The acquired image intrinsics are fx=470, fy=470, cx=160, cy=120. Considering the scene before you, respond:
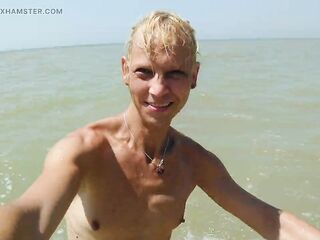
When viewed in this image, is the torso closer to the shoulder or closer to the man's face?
the shoulder

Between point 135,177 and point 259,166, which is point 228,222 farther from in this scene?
point 135,177

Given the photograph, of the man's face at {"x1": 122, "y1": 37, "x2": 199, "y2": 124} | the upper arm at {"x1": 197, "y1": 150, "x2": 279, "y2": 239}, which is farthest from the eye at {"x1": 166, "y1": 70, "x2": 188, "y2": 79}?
the upper arm at {"x1": 197, "y1": 150, "x2": 279, "y2": 239}

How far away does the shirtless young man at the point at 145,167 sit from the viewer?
6.23 ft

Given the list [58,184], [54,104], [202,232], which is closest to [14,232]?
[58,184]

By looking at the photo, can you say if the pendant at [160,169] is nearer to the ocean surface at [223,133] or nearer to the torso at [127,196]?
the torso at [127,196]

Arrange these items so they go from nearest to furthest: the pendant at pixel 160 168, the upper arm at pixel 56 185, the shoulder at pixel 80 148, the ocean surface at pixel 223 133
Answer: the upper arm at pixel 56 185, the shoulder at pixel 80 148, the pendant at pixel 160 168, the ocean surface at pixel 223 133

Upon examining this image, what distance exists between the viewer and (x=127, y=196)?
84.7 inches

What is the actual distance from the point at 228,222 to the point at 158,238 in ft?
8.08

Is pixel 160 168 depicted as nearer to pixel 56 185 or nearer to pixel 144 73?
pixel 144 73

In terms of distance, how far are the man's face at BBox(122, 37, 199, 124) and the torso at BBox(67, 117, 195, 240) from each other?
0.90ft

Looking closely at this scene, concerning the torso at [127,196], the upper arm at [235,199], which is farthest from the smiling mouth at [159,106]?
the upper arm at [235,199]

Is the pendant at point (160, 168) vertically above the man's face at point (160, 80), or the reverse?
the man's face at point (160, 80)

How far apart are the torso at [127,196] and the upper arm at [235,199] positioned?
100 millimetres

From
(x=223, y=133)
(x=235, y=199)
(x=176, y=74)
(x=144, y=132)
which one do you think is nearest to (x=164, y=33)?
(x=176, y=74)
